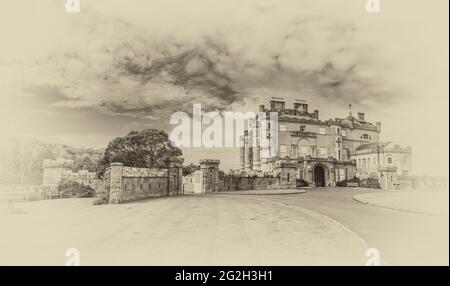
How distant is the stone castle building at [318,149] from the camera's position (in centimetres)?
3262

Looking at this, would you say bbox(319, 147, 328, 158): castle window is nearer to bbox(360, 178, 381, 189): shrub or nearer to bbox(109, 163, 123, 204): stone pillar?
bbox(360, 178, 381, 189): shrub

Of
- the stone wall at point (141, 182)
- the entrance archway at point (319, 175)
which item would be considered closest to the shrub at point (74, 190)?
the stone wall at point (141, 182)

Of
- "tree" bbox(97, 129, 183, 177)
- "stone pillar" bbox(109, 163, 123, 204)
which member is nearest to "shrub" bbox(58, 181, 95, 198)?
"tree" bbox(97, 129, 183, 177)

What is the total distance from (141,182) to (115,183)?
6.84 feet

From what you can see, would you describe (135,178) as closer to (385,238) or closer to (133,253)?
(133,253)

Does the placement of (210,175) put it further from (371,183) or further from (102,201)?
(371,183)

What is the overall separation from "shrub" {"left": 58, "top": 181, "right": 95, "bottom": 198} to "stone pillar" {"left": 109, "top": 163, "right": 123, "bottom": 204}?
695 centimetres

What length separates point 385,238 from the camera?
7.58 meters

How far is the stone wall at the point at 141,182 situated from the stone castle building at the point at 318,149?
1195cm

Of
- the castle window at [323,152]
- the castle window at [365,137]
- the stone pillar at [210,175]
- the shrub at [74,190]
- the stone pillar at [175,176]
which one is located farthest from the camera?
the castle window at [365,137]

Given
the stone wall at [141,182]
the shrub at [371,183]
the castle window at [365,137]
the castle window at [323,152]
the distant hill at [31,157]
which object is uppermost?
the castle window at [365,137]

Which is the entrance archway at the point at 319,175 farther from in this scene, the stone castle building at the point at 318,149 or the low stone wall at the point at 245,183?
the low stone wall at the point at 245,183

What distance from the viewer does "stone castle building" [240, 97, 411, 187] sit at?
3262 centimetres
